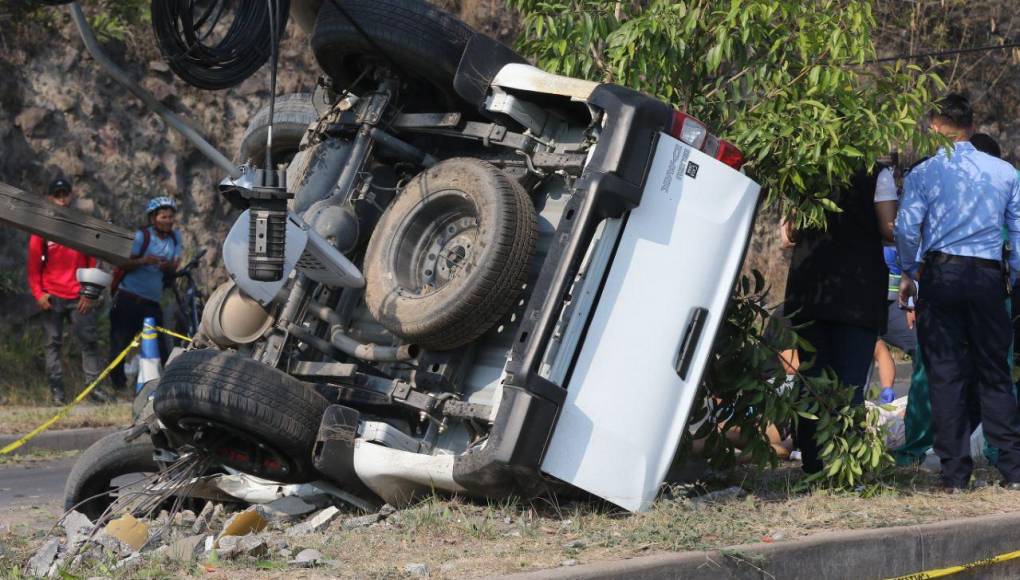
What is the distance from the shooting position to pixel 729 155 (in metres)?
5.67

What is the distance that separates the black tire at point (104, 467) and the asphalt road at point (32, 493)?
0.25m

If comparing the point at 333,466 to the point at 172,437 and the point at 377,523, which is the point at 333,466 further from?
the point at 172,437

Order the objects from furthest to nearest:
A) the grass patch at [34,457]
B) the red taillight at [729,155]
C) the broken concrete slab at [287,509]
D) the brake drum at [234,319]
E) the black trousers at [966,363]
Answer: the grass patch at [34,457]
the black trousers at [966,363]
the brake drum at [234,319]
the broken concrete slab at [287,509]
the red taillight at [729,155]

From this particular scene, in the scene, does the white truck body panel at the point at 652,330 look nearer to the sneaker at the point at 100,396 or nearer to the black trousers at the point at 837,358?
the black trousers at the point at 837,358

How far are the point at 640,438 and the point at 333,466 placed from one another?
4.11 feet

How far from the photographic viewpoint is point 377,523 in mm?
5289

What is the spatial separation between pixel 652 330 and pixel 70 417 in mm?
6888

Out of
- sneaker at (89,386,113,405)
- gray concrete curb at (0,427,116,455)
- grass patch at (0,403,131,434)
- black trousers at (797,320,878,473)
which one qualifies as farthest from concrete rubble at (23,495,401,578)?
sneaker at (89,386,113,405)

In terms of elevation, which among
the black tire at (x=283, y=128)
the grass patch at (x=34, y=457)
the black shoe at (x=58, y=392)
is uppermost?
the black tire at (x=283, y=128)

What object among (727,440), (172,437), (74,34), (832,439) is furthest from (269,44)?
(74,34)

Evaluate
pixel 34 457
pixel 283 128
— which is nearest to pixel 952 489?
pixel 283 128

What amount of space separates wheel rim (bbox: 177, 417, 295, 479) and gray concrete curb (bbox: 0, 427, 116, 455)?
4843mm

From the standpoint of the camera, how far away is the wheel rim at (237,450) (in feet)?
18.5

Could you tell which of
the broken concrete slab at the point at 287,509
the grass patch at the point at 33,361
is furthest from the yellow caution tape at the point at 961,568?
the grass patch at the point at 33,361
